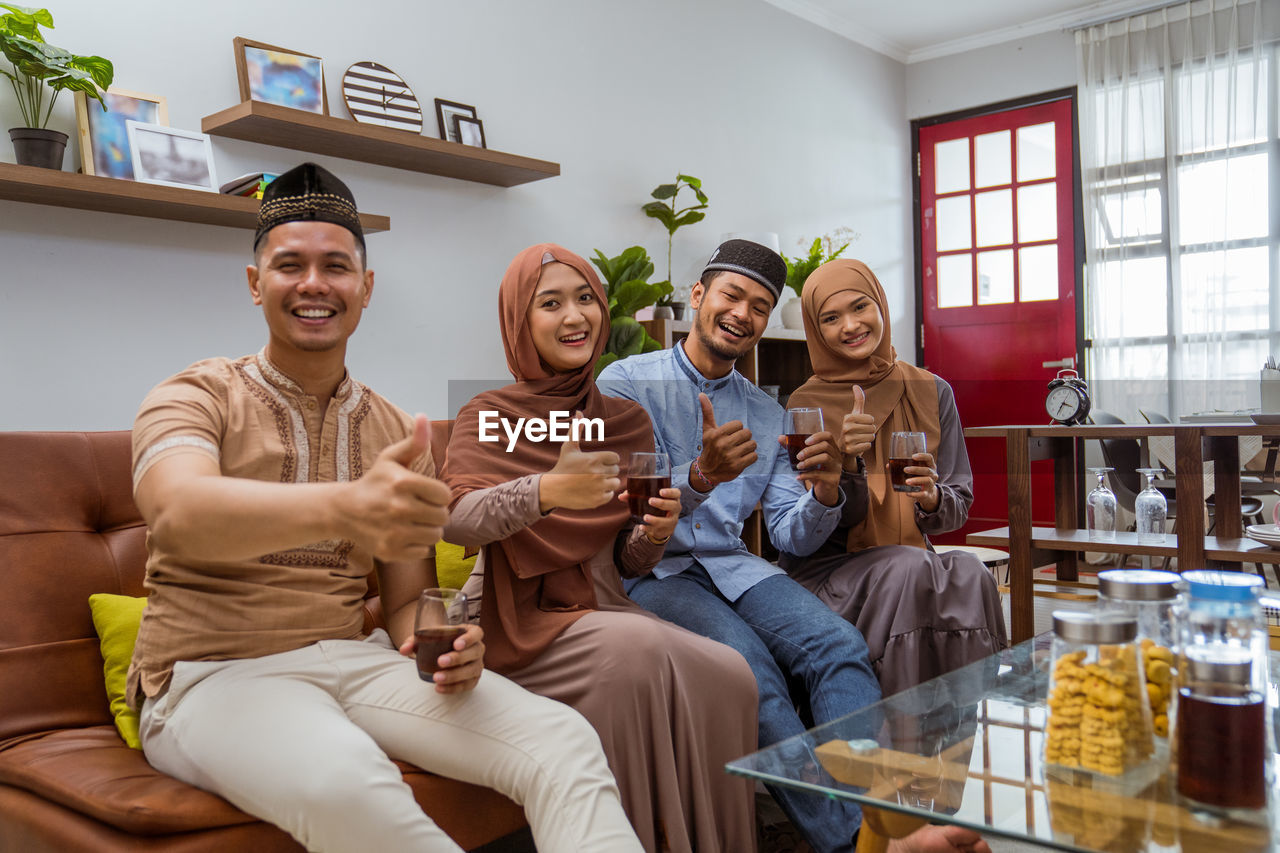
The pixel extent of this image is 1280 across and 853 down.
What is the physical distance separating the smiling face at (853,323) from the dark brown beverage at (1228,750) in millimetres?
1495

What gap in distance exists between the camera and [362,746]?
1.38m

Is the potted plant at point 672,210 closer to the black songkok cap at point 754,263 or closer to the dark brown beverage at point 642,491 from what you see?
the black songkok cap at point 754,263

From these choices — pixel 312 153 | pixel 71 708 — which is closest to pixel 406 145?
pixel 312 153

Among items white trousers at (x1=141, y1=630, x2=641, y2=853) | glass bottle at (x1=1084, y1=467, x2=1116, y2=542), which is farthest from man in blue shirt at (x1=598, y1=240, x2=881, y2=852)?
glass bottle at (x1=1084, y1=467, x2=1116, y2=542)

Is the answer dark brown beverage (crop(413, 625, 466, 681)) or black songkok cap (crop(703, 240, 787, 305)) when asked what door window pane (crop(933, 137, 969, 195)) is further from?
dark brown beverage (crop(413, 625, 466, 681))

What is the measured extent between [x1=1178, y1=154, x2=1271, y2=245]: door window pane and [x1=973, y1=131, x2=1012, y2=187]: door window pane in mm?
1025

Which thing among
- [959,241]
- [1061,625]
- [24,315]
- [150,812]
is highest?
[959,241]

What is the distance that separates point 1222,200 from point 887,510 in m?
4.05

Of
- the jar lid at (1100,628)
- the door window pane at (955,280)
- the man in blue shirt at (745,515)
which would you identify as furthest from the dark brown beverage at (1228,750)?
the door window pane at (955,280)

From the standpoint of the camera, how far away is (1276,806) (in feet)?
3.92

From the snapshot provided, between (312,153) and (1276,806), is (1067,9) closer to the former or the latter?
(312,153)

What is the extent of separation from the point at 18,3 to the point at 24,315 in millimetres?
837

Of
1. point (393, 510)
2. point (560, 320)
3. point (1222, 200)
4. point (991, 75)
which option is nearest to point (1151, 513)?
point (560, 320)

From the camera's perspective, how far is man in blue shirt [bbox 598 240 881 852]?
2.02 m
